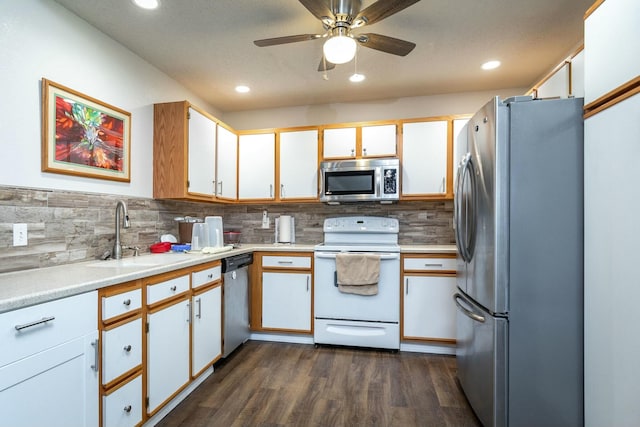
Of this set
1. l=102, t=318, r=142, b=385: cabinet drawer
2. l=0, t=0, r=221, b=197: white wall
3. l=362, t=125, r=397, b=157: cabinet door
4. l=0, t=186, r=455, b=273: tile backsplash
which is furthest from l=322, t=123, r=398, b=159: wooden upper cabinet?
l=102, t=318, r=142, b=385: cabinet drawer

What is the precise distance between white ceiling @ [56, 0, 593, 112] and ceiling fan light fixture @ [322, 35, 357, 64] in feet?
1.17

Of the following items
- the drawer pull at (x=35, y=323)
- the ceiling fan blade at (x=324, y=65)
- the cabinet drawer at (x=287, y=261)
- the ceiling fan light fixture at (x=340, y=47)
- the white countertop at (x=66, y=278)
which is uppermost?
the ceiling fan blade at (x=324, y=65)

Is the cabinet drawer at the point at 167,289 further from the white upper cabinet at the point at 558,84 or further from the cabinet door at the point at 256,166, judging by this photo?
the white upper cabinet at the point at 558,84

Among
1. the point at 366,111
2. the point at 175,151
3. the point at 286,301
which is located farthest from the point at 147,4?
the point at 286,301

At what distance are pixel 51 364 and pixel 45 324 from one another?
163mm

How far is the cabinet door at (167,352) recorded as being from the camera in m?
1.69

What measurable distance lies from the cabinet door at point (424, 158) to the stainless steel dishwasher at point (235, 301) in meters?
1.76

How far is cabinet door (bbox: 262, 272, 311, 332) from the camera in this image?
293cm

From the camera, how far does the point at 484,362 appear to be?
1.67 meters

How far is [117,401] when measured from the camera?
4.77 feet

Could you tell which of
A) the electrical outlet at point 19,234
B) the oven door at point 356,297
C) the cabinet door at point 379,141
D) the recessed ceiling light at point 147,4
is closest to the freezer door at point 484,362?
the oven door at point 356,297

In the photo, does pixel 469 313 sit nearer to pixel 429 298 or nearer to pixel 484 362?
pixel 484 362

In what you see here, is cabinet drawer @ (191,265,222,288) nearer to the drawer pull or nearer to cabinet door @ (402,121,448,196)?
the drawer pull

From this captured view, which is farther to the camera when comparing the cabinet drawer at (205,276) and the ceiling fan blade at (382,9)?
the cabinet drawer at (205,276)
